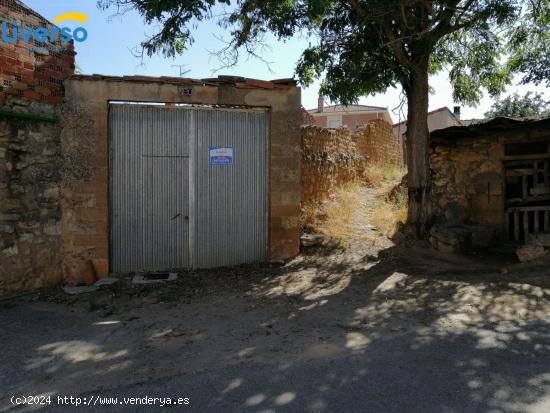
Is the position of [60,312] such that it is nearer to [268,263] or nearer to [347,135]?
[268,263]

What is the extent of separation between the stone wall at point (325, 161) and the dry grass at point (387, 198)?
0.83 m

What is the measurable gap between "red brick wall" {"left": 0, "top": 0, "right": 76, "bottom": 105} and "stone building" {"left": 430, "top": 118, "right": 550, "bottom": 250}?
6.79 m

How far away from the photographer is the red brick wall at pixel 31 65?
222 inches

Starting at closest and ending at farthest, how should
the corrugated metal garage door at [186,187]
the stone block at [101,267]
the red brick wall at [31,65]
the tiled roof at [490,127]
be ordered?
the red brick wall at [31,65], the stone block at [101,267], the corrugated metal garage door at [186,187], the tiled roof at [490,127]

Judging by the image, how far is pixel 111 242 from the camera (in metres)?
6.74

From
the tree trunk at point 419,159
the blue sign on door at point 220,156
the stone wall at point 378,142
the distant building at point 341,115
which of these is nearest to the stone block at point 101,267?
the blue sign on door at point 220,156

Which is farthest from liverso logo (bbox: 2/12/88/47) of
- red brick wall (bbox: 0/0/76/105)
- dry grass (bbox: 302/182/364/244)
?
dry grass (bbox: 302/182/364/244)

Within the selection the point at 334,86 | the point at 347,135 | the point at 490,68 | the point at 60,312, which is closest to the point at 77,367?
the point at 60,312

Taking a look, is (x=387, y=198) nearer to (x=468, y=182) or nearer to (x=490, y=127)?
(x=468, y=182)

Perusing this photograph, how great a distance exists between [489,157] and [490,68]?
2062mm

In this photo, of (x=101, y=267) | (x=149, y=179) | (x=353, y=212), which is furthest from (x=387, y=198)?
(x=101, y=267)

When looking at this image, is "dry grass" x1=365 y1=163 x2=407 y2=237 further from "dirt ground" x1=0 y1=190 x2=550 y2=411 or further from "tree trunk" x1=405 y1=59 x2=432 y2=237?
"dirt ground" x1=0 y1=190 x2=550 y2=411

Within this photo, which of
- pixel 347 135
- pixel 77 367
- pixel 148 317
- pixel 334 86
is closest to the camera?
pixel 77 367

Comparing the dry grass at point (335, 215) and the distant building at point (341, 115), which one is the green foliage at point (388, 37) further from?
the distant building at point (341, 115)
